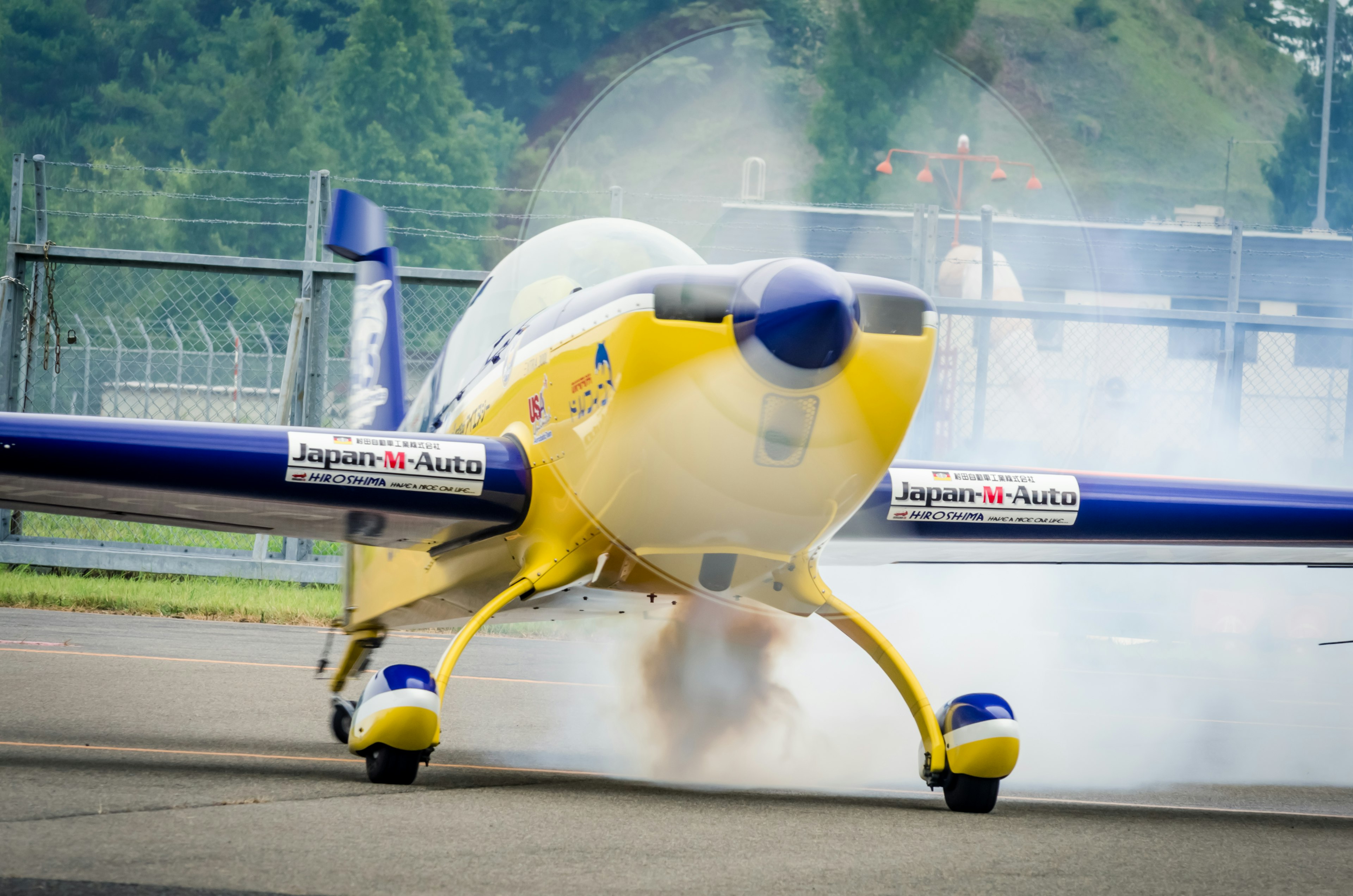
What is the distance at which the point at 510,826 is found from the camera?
12.4 feet

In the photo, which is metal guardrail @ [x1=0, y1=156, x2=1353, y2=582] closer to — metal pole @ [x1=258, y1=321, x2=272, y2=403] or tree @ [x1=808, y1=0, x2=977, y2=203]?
metal pole @ [x1=258, y1=321, x2=272, y2=403]

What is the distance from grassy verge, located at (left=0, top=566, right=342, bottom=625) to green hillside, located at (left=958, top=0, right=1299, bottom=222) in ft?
305

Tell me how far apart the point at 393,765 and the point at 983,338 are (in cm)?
844

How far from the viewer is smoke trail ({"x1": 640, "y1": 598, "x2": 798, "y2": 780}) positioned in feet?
17.6

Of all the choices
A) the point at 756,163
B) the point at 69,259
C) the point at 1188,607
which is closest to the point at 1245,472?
the point at 1188,607

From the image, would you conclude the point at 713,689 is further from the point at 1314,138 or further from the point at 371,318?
the point at 1314,138

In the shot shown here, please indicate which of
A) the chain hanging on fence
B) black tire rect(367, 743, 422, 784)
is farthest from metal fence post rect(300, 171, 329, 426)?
black tire rect(367, 743, 422, 784)

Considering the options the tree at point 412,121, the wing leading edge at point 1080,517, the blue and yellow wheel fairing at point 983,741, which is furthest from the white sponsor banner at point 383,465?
the tree at point 412,121

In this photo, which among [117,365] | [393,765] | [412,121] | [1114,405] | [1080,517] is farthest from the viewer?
[412,121]

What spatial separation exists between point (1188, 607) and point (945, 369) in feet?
9.29

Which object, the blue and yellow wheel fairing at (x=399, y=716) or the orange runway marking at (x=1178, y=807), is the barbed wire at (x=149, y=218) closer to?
the blue and yellow wheel fairing at (x=399, y=716)

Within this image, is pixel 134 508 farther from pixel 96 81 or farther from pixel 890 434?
pixel 96 81

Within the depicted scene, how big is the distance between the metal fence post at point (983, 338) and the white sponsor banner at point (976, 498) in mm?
5772

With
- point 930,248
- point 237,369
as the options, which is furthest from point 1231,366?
point 237,369
